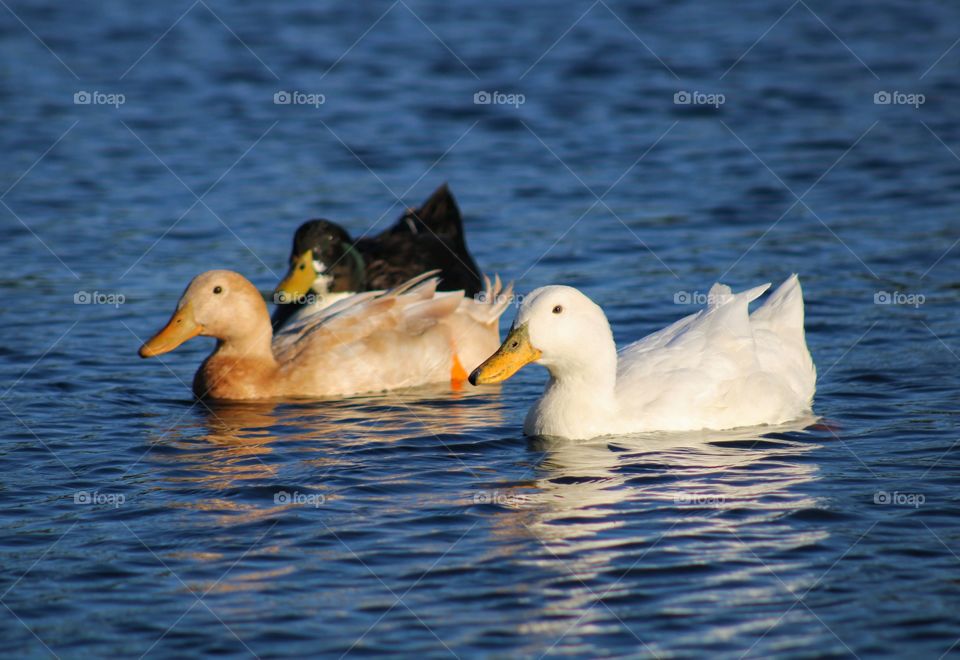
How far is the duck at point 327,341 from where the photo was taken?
10562 millimetres

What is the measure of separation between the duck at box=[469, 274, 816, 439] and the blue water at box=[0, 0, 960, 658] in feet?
0.69

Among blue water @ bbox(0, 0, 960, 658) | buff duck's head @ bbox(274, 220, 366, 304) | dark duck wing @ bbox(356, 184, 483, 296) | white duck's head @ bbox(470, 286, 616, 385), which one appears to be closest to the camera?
blue water @ bbox(0, 0, 960, 658)

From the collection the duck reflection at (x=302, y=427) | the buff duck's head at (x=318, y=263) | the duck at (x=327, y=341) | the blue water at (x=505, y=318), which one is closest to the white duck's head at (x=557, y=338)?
the blue water at (x=505, y=318)

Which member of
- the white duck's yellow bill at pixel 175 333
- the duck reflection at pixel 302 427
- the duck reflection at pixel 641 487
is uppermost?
the white duck's yellow bill at pixel 175 333

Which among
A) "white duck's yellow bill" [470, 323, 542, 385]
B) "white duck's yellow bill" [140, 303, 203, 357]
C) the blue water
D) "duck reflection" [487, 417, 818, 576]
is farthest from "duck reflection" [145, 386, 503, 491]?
"duck reflection" [487, 417, 818, 576]

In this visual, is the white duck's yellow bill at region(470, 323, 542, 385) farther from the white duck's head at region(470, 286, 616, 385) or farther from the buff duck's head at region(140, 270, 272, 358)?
the buff duck's head at region(140, 270, 272, 358)

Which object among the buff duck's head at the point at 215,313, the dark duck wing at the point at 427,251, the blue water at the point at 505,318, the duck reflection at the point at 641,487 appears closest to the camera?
the blue water at the point at 505,318

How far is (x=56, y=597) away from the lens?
22.2 ft

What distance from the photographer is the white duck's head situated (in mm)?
8602

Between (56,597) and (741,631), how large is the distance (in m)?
3.28

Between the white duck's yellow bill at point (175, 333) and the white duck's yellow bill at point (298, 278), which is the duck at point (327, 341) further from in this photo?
the white duck's yellow bill at point (298, 278)

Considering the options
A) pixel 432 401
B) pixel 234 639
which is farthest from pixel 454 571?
pixel 432 401

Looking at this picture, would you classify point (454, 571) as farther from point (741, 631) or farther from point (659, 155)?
point (659, 155)

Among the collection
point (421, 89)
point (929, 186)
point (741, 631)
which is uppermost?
point (421, 89)
